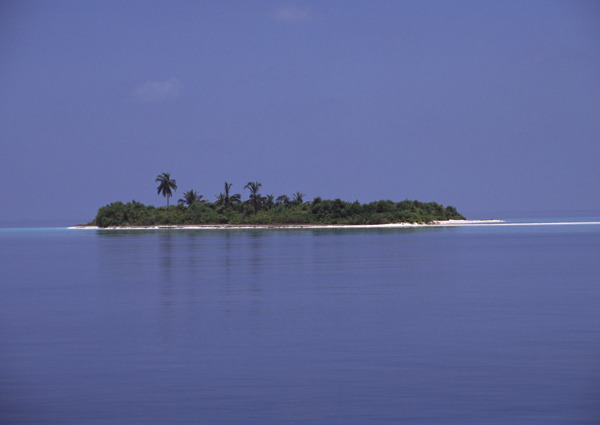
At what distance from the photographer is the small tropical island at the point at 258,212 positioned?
145 meters

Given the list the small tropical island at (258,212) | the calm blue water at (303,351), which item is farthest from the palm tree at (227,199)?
the calm blue water at (303,351)

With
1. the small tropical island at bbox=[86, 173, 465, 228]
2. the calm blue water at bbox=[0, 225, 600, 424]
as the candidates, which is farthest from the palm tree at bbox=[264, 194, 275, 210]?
the calm blue water at bbox=[0, 225, 600, 424]

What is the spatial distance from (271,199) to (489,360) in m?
140

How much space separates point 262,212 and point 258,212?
3.76ft

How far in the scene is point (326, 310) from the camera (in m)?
25.6

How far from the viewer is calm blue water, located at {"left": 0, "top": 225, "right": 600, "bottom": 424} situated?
13.2m

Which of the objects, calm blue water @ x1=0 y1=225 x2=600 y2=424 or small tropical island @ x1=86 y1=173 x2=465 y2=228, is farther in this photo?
small tropical island @ x1=86 y1=173 x2=465 y2=228

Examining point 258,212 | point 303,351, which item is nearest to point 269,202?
point 258,212

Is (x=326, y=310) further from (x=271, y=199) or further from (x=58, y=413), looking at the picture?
(x=271, y=199)

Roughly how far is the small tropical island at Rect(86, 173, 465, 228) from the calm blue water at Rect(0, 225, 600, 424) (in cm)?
10755

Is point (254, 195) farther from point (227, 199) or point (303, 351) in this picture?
point (303, 351)

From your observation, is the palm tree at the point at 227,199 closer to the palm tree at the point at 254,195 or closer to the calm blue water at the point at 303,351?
the palm tree at the point at 254,195

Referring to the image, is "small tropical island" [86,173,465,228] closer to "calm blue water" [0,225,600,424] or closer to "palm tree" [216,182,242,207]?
"palm tree" [216,182,242,207]

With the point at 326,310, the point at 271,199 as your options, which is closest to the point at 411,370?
the point at 326,310
